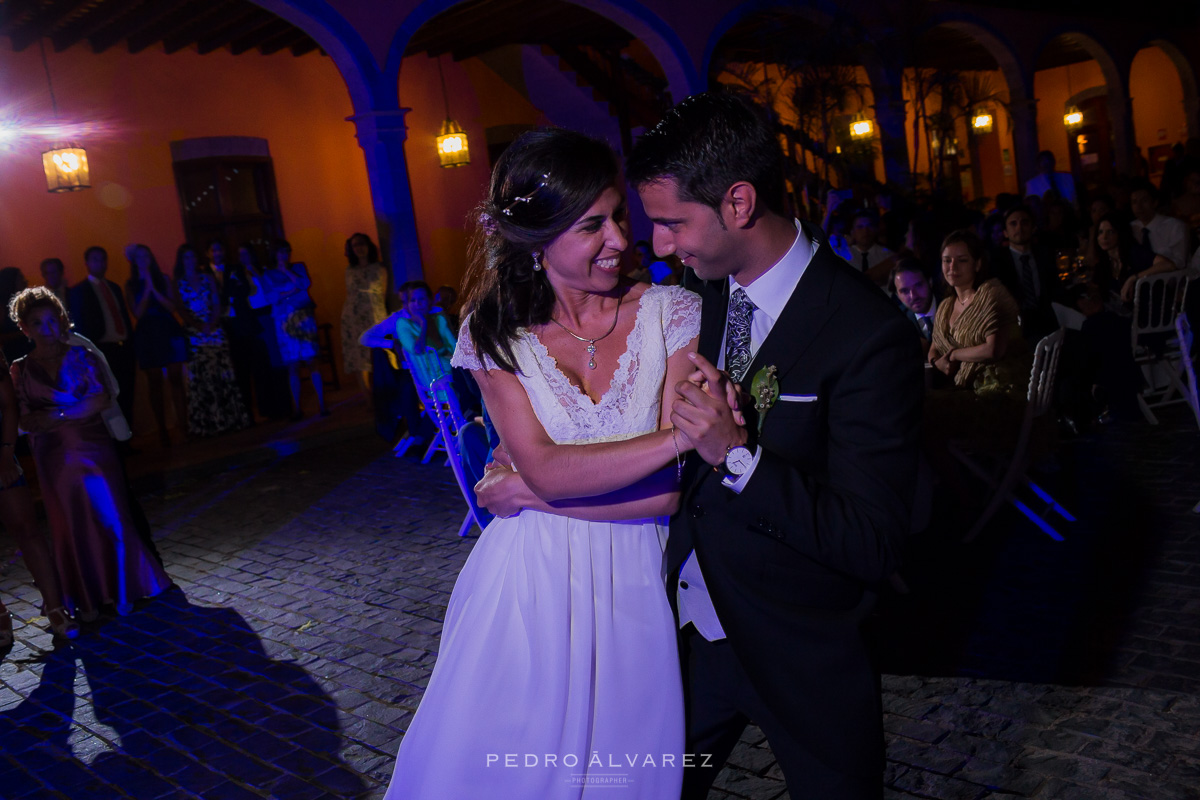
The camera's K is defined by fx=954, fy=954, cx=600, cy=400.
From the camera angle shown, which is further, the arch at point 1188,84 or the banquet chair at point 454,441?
the arch at point 1188,84

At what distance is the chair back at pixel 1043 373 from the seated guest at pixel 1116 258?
3013 mm

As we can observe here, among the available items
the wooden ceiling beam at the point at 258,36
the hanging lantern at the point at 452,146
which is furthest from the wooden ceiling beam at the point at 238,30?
the hanging lantern at the point at 452,146

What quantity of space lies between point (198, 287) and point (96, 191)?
231cm

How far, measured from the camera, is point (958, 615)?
400cm

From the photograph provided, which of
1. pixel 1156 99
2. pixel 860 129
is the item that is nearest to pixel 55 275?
pixel 860 129

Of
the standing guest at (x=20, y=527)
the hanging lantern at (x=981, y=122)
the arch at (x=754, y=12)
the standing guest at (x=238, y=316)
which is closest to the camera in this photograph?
the standing guest at (x=20, y=527)

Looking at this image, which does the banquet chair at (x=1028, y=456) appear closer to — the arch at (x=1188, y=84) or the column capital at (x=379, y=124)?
the column capital at (x=379, y=124)

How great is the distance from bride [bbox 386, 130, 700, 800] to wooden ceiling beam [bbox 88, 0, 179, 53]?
919cm

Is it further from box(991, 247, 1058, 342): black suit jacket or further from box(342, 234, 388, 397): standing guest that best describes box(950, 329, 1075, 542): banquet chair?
box(342, 234, 388, 397): standing guest

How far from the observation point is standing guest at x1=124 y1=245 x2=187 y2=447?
9648 mm

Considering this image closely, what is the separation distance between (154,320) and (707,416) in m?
9.52

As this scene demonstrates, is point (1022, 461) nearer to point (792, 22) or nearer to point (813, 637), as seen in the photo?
point (813, 637)

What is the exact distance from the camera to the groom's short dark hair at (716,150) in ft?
5.23

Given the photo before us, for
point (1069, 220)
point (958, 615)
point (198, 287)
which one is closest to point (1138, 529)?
point (958, 615)
